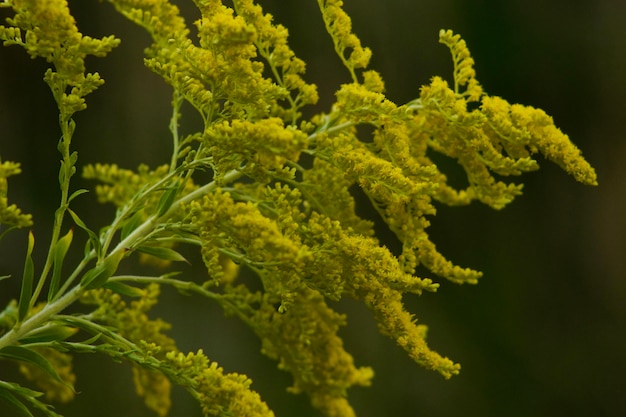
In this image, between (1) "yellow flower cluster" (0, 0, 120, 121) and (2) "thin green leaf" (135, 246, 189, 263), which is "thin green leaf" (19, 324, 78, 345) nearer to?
(2) "thin green leaf" (135, 246, 189, 263)

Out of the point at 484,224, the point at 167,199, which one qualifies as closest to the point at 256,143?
the point at 167,199

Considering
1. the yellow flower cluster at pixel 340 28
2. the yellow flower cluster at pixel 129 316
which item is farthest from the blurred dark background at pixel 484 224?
the yellow flower cluster at pixel 340 28

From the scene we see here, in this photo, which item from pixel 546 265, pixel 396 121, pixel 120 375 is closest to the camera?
pixel 396 121

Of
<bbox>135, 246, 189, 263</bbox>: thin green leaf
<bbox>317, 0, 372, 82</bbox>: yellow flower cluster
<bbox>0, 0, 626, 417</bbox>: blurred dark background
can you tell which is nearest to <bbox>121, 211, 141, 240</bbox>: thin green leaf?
<bbox>135, 246, 189, 263</bbox>: thin green leaf

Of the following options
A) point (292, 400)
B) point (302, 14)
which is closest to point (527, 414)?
point (292, 400)

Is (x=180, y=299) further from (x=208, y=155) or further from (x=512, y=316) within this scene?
(x=208, y=155)

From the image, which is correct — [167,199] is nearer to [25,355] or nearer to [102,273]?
[102,273]
